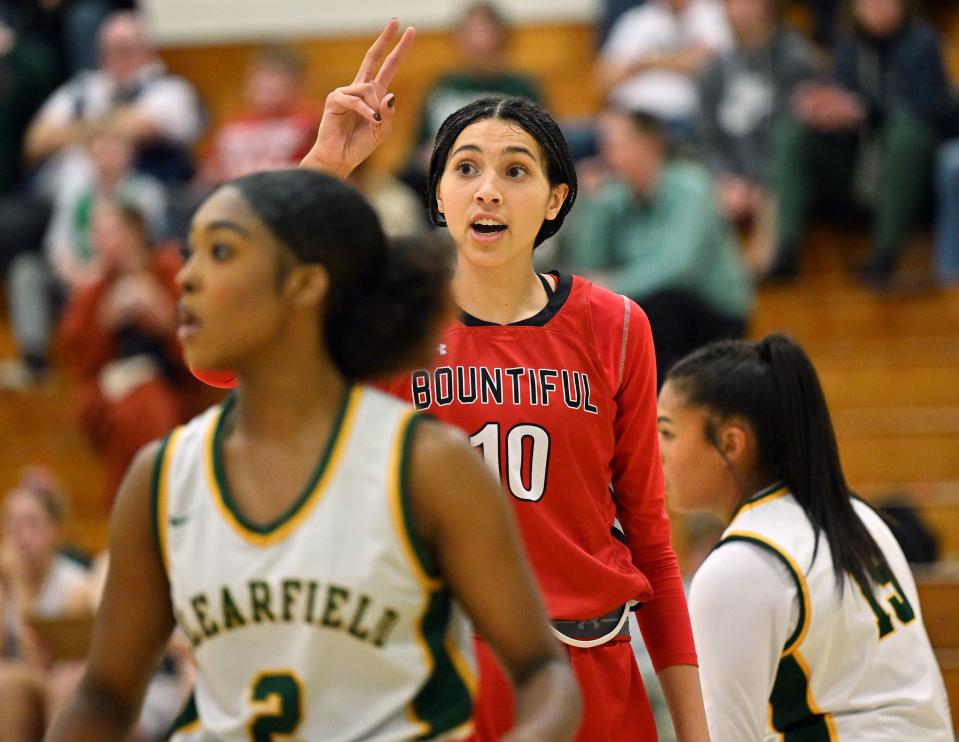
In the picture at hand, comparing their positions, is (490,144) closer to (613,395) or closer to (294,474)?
(613,395)

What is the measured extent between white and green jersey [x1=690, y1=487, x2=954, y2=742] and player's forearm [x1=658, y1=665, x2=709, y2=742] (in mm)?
31

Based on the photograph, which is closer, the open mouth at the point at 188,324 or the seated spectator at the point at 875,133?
the open mouth at the point at 188,324

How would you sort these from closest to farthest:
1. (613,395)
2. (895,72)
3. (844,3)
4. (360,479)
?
(360,479) → (613,395) → (895,72) → (844,3)

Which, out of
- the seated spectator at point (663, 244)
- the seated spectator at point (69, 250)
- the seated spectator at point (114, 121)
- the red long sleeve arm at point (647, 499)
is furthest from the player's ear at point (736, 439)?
the seated spectator at point (114, 121)

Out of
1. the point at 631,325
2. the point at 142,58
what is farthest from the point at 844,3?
the point at 631,325

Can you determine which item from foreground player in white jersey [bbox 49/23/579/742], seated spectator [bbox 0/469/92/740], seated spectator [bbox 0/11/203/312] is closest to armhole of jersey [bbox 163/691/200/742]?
foreground player in white jersey [bbox 49/23/579/742]

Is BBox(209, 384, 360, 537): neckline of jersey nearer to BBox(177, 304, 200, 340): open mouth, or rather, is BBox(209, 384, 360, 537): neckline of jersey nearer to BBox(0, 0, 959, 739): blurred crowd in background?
→ BBox(177, 304, 200, 340): open mouth

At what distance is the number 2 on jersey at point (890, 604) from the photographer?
9.45 ft

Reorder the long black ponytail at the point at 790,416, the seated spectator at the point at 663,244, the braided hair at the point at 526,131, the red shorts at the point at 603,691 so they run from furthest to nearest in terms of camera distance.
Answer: the seated spectator at the point at 663,244, the long black ponytail at the point at 790,416, the braided hair at the point at 526,131, the red shorts at the point at 603,691

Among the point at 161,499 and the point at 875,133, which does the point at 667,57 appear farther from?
the point at 161,499

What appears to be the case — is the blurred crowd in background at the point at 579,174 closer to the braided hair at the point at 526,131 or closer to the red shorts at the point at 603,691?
the braided hair at the point at 526,131

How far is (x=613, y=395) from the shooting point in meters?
2.77

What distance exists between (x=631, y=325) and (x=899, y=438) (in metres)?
4.89

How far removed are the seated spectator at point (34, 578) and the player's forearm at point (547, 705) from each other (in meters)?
4.48
